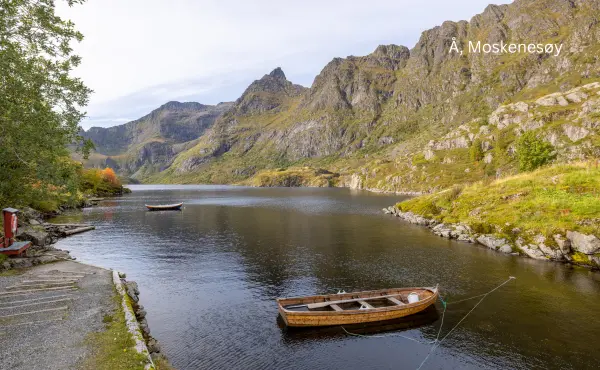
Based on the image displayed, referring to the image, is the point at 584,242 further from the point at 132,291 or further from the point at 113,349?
the point at 132,291

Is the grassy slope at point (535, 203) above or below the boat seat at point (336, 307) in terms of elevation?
above

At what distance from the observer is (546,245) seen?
52000 millimetres

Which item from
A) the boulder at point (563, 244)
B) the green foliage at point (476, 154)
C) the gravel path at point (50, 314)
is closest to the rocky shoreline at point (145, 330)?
the gravel path at point (50, 314)

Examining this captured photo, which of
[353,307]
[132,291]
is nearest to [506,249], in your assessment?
[353,307]

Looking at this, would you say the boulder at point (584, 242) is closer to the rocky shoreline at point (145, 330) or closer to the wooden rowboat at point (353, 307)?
the wooden rowboat at point (353, 307)

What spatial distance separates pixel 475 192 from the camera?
80688mm

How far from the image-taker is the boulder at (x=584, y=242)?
47312mm

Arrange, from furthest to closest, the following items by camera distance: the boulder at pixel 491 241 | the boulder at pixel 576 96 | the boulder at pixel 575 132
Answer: the boulder at pixel 576 96 < the boulder at pixel 575 132 < the boulder at pixel 491 241

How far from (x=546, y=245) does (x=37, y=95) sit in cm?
6796

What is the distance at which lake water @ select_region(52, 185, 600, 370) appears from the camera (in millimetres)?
25953

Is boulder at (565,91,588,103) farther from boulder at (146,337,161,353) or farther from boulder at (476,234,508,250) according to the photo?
boulder at (146,337,161,353)

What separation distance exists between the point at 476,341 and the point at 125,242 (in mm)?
66542

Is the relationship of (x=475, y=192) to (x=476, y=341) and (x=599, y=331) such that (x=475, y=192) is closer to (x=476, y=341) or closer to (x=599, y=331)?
(x=599, y=331)

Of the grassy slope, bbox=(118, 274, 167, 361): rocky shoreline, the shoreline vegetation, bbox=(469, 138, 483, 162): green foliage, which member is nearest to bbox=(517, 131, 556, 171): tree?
the shoreline vegetation
